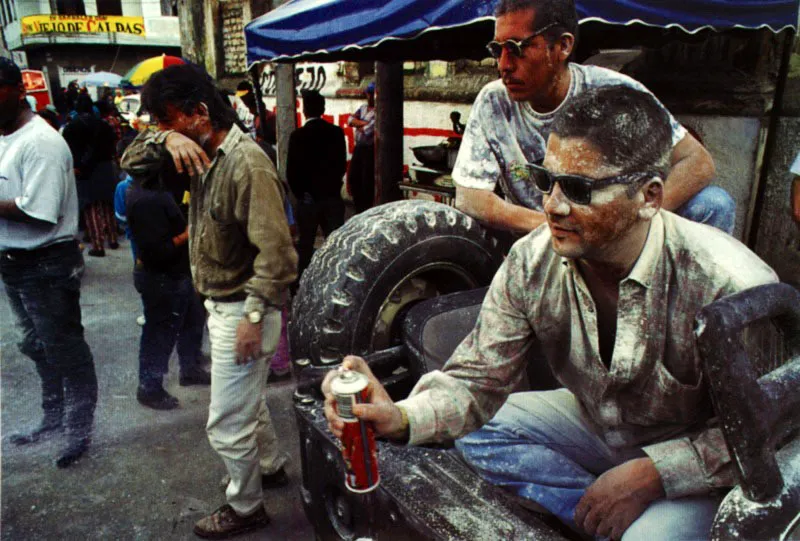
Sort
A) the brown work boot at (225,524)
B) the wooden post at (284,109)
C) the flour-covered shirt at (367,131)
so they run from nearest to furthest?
the brown work boot at (225,524) → the wooden post at (284,109) → the flour-covered shirt at (367,131)

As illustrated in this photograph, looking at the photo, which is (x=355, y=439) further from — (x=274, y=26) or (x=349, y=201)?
(x=349, y=201)

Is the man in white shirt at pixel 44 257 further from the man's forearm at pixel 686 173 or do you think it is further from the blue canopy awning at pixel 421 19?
the man's forearm at pixel 686 173

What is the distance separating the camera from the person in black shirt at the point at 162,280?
13.6 ft

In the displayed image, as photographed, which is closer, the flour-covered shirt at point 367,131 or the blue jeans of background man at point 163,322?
the blue jeans of background man at point 163,322

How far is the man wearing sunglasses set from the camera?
2.55 meters

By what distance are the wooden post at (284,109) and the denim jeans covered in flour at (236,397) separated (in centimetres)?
557

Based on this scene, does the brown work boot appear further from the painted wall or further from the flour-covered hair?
the painted wall

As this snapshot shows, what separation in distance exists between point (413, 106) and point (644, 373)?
27.7 feet

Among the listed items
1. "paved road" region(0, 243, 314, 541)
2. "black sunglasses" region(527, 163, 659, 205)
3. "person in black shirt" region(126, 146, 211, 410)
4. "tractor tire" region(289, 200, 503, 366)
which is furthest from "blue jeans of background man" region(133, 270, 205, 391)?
"black sunglasses" region(527, 163, 659, 205)

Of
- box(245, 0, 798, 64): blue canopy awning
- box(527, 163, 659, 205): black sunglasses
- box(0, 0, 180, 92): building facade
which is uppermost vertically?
box(0, 0, 180, 92): building facade

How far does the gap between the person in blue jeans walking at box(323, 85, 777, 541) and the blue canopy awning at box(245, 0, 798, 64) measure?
2073 millimetres

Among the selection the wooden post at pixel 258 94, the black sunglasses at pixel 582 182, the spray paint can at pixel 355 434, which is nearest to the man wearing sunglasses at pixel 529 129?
the black sunglasses at pixel 582 182

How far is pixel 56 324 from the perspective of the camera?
355 cm

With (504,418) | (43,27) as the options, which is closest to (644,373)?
(504,418)
